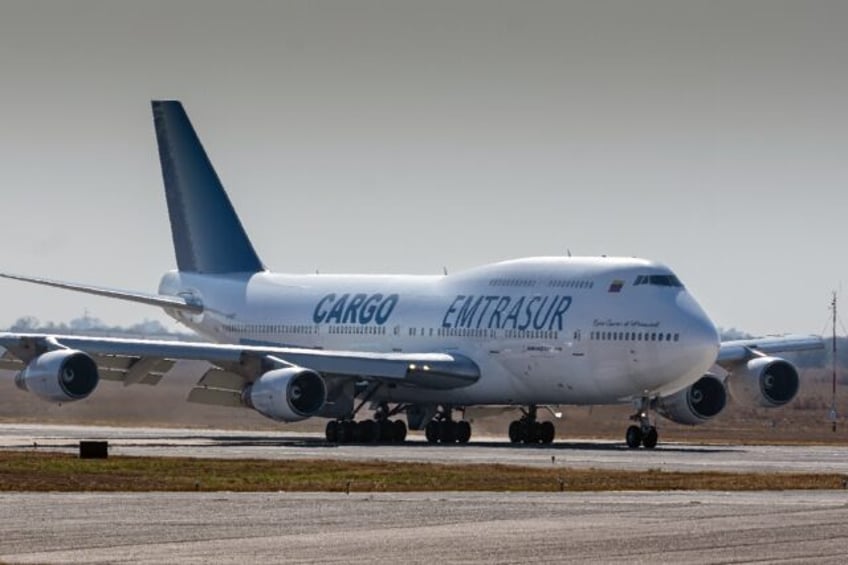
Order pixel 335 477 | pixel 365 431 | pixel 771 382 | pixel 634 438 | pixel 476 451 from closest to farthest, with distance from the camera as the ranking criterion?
pixel 335 477 < pixel 476 451 < pixel 634 438 < pixel 365 431 < pixel 771 382

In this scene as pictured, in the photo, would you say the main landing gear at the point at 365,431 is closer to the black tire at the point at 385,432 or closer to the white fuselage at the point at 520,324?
the black tire at the point at 385,432

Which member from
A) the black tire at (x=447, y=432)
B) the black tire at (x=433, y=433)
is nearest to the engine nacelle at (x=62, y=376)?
the black tire at (x=433, y=433)

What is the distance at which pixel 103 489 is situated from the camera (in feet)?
122

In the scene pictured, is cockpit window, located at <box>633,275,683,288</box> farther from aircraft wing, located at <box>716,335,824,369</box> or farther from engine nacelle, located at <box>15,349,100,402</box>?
engine nacelle, located at <box>15,349,100,402</box>

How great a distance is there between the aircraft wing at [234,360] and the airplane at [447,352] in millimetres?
61

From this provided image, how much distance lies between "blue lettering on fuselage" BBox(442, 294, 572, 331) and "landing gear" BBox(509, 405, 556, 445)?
311cm

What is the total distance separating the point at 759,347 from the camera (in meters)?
70.7

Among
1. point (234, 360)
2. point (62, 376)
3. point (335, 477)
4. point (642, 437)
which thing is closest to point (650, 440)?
point (642, 437)

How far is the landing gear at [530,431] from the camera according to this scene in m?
66.1

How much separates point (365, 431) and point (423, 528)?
36.8 meters

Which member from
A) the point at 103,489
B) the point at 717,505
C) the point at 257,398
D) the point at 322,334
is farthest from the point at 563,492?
the point at 322,334

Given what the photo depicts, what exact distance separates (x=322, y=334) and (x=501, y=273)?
28.1 feet

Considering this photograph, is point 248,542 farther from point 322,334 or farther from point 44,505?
point 322,334

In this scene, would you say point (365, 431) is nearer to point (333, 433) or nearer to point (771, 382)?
point (333, 433)
